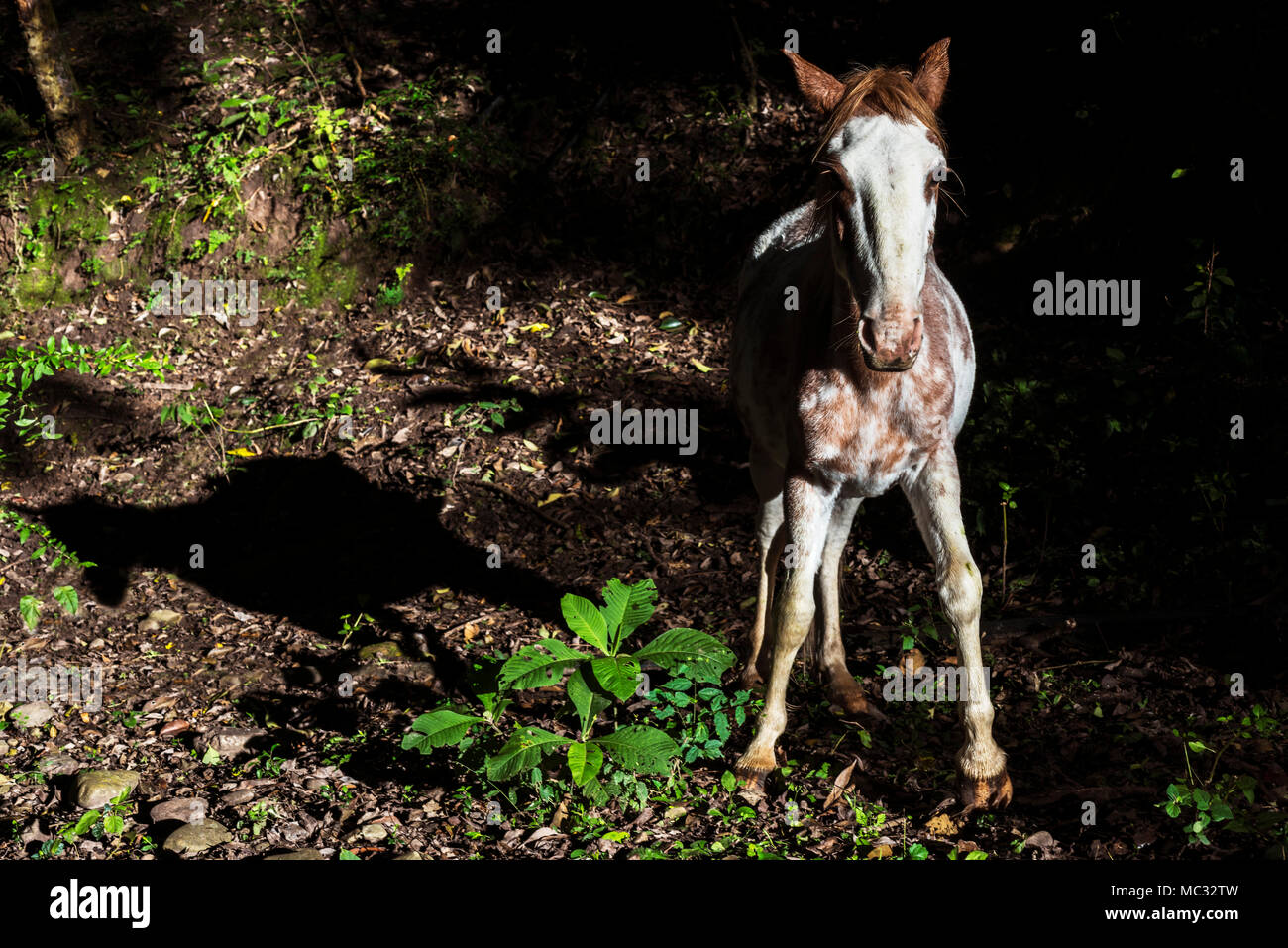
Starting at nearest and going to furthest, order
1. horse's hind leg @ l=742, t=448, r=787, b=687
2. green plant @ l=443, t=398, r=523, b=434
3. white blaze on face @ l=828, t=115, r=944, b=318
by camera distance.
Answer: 1. white blaze on face @ l=828, t=115, r=944, b=318
2. horse's hind leg @ l=742, t=448, r=787, b=687
3. green plant @ l=443, t=398, r=523, b=434

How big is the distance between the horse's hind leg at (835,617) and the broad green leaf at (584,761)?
1457 mm

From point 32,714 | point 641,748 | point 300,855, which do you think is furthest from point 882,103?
point 32,714

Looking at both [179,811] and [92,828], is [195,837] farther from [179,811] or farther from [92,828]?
[92,828]

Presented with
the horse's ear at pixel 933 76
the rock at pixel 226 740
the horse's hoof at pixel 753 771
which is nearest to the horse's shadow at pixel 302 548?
the rock at pixel 226 740

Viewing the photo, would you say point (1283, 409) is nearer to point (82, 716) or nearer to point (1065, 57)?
point (1065, 57)

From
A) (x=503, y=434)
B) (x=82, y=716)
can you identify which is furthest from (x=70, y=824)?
(x=503, y=434)

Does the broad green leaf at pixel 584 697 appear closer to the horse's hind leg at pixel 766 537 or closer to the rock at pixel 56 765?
the horse's hind leg at pixel 766 537

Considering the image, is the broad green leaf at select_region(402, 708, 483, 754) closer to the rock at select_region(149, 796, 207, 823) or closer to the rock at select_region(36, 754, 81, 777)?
the rock at select_region(149, 796, 207, 823)

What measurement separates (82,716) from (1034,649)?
4.69 m

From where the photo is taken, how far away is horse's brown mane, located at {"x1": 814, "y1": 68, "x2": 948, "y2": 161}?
3.52 meters

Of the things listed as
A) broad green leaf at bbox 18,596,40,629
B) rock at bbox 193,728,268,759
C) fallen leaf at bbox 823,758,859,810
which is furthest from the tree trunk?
fallen leaf at bbox 823,758,859,810

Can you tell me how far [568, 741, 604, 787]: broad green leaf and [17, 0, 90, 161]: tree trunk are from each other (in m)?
7.92

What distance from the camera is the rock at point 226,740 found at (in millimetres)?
4645

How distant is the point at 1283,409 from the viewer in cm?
606
